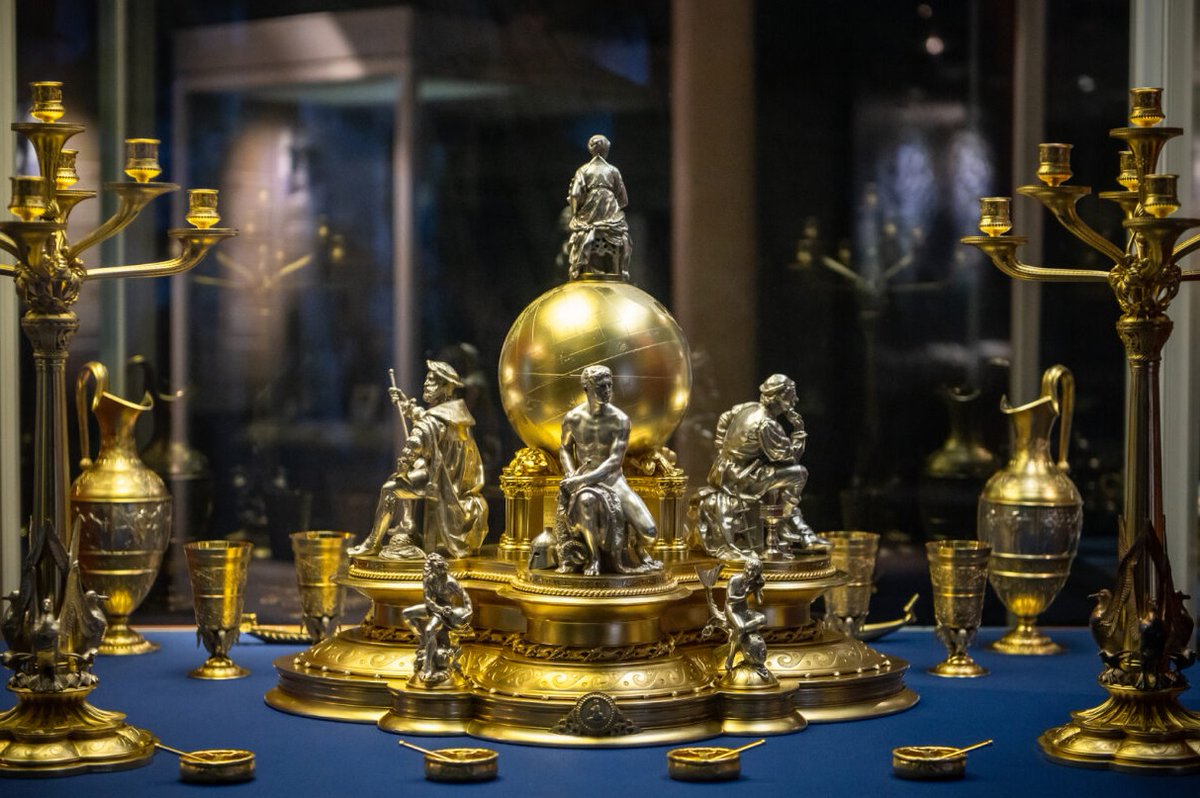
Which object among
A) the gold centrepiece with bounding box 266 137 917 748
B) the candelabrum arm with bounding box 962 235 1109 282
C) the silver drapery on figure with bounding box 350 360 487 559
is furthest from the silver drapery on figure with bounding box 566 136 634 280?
the candelabrum arm with bounding box 962 235 1109 282

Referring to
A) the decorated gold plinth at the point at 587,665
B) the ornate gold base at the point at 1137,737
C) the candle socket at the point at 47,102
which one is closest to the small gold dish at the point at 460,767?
the decorated gold plinth at the point at 587,665

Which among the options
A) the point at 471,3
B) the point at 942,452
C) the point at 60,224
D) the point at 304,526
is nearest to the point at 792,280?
the point at 942,452

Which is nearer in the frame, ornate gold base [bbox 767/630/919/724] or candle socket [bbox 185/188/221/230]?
candle socket [bbox 185/188/221/230]

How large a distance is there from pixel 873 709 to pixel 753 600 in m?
0.71

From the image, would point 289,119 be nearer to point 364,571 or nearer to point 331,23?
point 331,23

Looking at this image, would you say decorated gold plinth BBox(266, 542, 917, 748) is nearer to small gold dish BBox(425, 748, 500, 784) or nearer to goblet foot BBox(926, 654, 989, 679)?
small gold dish BBox(425, 748, 500, 784)

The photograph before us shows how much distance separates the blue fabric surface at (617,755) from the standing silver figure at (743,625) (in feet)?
1.09

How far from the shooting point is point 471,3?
37.6 feet

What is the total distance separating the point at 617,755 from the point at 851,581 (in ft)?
8.34

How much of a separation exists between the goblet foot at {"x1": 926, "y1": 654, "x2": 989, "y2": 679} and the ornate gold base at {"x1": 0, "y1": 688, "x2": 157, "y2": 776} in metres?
3.99

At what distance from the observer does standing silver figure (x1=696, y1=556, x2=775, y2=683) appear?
8.03 metres

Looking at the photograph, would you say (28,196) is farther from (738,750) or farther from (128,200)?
(738,750)

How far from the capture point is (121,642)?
10.2m

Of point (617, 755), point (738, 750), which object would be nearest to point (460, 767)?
point (617, 755)
